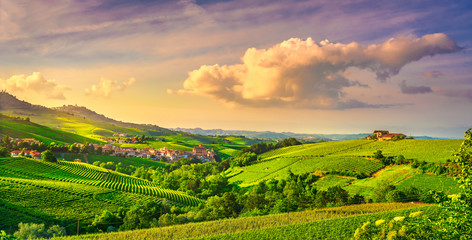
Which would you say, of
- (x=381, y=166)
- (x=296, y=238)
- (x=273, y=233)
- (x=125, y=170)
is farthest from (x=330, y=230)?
Answer: (x=125, y=170)

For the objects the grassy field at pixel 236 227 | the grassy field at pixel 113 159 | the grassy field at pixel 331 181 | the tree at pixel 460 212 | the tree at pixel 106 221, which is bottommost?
the grassy field at pixel 113 159

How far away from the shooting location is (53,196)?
6347 centimetres

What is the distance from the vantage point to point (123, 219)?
52.4m

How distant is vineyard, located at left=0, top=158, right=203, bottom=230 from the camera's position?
5312cm

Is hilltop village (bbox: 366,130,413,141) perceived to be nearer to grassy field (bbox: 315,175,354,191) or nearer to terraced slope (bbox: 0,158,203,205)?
grassy field (bbox: 315,175,354,191)

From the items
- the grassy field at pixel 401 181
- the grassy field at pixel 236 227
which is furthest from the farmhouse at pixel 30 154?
the grassy field at pixel 401 181

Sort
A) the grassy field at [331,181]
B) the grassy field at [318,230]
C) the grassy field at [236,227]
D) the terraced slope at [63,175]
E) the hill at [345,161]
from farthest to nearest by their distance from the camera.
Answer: the terraced slope at [63,175], the hill at [345,161], the grassy field at [331,181], the grassy field at [236,227], the grassy field at [318,230]

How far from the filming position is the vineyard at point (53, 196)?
53125 millimetres

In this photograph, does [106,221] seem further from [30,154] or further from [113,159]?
[113,159]

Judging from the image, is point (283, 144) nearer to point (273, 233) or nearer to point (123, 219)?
point (123, 219)

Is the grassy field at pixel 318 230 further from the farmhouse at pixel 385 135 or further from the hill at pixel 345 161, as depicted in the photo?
the farmhouse at pixel 385 135

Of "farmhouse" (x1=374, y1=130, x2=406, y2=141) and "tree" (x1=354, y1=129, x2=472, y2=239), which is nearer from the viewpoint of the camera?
"tree" (x1=354, y1=129, x2=472, y2=239)

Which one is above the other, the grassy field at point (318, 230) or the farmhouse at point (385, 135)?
the farmhouse at point (385, 135)

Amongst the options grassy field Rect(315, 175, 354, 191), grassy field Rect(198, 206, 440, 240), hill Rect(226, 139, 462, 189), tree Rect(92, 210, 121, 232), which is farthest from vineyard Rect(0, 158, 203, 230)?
grassy field Rect(315, 175, 354, 191)
